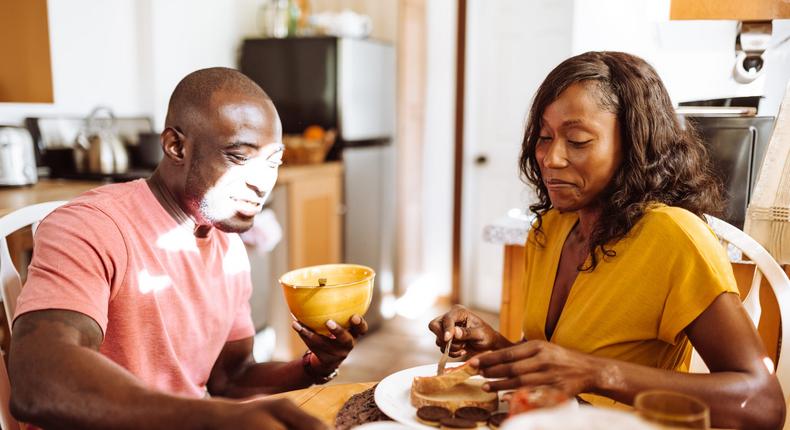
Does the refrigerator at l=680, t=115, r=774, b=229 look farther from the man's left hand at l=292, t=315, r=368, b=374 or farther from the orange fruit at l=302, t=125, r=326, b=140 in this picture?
the orange fruit at l=302, t=125, r=326, b=140

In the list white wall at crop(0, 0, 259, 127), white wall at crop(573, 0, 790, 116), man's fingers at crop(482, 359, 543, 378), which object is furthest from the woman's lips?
white wall at crop(0, 0, 259, 127)

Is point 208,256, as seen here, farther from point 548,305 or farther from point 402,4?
point 402,4

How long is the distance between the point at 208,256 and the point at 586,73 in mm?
833

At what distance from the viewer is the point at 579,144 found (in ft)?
4.02

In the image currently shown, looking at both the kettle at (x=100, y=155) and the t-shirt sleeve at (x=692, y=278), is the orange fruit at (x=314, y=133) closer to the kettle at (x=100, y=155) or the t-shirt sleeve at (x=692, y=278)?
Answer: the kettle at (x=100, y=155)

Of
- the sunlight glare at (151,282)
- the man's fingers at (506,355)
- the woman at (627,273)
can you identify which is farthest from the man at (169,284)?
the woman at (627,273)

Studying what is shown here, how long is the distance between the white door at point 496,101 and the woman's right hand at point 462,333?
262cm

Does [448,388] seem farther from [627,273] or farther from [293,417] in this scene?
[627,273]

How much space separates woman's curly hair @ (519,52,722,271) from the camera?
1225 mm

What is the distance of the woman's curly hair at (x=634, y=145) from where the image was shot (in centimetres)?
122

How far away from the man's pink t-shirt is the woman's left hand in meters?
0.52

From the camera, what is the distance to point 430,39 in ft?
13.7

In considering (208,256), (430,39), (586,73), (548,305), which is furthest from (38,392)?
(430,39)

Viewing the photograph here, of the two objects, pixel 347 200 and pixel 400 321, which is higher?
pixel 347 200
